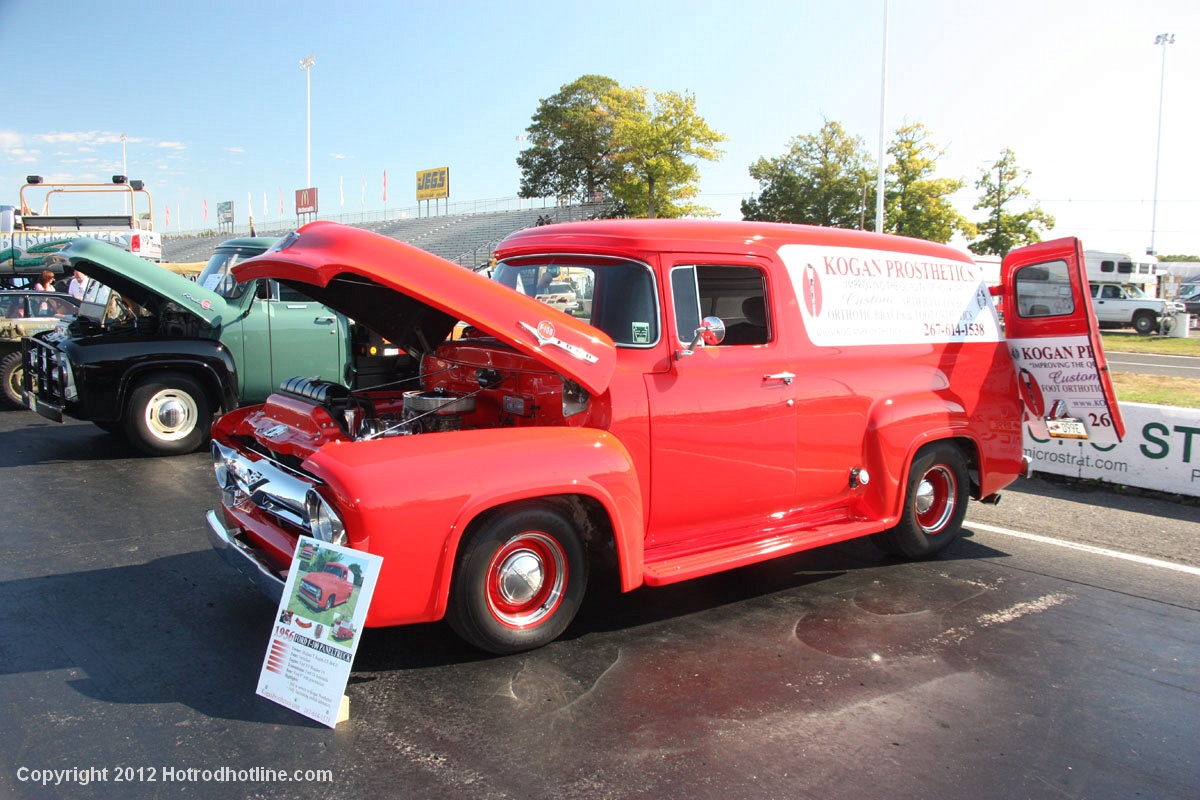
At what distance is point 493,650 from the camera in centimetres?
383

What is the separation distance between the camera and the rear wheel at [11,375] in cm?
1097

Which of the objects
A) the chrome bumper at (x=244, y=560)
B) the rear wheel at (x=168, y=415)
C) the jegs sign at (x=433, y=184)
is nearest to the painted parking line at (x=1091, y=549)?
the chrome bumper at (x=244, y=560)

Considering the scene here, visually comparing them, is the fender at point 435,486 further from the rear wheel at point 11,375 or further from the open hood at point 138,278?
the rear wheel at point 11,375

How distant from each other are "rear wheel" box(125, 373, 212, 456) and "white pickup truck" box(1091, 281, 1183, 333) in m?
31.8

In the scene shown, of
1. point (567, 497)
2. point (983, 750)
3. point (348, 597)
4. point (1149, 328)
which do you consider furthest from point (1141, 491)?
point (1149, 328)

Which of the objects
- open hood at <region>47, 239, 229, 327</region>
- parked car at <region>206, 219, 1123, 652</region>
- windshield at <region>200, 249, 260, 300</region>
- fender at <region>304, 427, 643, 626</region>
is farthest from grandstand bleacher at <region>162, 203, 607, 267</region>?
fender at <region>304, 427, 643, 626</region>

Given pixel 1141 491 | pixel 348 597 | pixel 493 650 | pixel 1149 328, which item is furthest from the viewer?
pixel 1149 328

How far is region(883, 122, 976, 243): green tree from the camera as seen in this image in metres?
35.2

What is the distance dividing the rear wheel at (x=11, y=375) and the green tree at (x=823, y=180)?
34133 mm

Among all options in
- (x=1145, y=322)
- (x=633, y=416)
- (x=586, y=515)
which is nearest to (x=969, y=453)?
(x=633, y=416)

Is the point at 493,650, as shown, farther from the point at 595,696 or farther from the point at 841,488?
the point at 841,488

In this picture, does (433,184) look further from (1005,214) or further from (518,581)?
(518,581)

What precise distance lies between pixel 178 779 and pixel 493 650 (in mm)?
1374

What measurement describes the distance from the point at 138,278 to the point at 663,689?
6951mm
